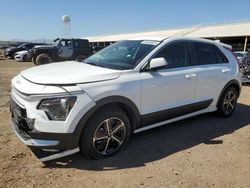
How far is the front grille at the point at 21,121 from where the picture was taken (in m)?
3.77

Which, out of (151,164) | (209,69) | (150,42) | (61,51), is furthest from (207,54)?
(61,51)

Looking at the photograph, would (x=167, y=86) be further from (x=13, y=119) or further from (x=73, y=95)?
(x=13, y=119)

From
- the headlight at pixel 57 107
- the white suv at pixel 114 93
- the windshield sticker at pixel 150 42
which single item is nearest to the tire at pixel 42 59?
the white suv at pixel 114 93

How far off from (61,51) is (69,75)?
55.6 feet

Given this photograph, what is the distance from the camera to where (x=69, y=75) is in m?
3.98

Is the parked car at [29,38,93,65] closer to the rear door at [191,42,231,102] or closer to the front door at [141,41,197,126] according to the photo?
the rear door at [191,42,231,102]

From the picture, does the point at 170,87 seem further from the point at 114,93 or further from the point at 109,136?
the point at 109,136

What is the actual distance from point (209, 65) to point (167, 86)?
141 centimetres

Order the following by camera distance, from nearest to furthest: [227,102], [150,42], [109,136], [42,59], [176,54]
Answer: [109,136] < [150,42] < [176,54] < [227,102] < [42,59]

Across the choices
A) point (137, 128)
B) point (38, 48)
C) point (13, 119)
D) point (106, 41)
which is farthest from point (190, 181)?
point (106, 41)

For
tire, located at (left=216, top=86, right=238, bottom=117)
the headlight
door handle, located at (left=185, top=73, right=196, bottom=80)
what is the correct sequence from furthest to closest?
tire, located at (left=216, top=86, right=238, bottom=117), door handle, located at (left=185, top=73, right=196, bottom=80), the headlight

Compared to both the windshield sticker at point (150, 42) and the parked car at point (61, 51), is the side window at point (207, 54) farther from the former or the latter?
the parked car at point (61, 51)

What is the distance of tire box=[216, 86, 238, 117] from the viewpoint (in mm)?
6254

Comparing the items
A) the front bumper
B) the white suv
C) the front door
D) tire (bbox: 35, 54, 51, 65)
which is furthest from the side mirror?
tire (bbox: 35, 54, 51, 65)
